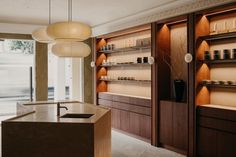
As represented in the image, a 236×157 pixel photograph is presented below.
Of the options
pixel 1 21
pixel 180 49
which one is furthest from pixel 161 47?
pixel 1 21

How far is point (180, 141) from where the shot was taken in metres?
5.18

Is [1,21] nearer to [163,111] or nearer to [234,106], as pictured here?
[163,111]

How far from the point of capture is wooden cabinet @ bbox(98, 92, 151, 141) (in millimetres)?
6062

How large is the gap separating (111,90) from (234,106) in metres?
→ 4.07

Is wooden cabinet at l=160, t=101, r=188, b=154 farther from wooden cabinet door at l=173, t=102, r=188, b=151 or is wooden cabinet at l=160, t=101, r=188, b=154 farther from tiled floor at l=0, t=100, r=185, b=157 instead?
tiled floor at l=0, t=100, r=185, b=157

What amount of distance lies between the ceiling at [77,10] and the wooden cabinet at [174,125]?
1978mm

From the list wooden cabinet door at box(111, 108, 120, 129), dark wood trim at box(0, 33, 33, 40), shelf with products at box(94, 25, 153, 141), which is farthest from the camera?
dark wood trim at box(0, 33, 33, 40)

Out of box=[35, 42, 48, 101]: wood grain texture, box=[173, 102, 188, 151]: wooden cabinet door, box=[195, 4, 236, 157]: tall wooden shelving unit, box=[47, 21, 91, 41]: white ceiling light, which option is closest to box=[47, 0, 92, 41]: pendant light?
box=[47, 21, 91, 41]: white ceiling light

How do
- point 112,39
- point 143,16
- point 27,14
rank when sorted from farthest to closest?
point 112,39, point 27,14, point 143,16

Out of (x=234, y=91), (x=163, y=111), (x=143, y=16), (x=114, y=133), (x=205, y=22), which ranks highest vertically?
(x=143, y=16)

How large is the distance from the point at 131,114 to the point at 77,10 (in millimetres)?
2655

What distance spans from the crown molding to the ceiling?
84mm

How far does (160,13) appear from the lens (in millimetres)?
5578

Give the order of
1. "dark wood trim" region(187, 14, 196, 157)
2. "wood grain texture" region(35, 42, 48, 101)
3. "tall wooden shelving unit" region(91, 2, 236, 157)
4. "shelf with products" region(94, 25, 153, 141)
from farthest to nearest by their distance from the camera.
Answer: "wood grain texture" region(35, 42, 48, 101)
"shelf with products" region(94, 25, 153, 141)
"dark wood trim" region(187, 14, 196, 157)
"tall wooden shelving unit" region(91, 2, 236, 157)
